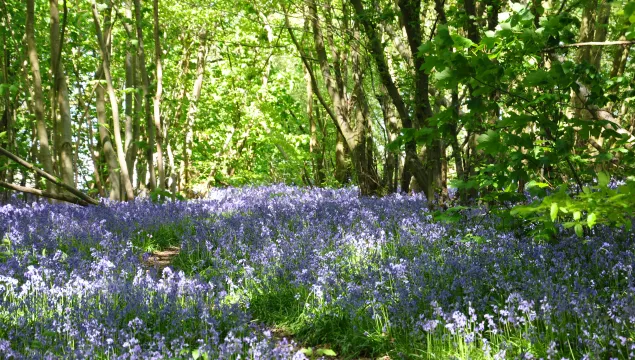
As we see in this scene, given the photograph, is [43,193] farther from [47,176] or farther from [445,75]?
[445,75]

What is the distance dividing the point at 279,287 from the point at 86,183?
19.9 m

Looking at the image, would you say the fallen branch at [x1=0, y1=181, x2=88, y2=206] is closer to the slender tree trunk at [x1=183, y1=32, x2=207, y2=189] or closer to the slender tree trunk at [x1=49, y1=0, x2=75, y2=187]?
the slender tree trunk at [x1=49, y1=0, x2=75, y2=187]

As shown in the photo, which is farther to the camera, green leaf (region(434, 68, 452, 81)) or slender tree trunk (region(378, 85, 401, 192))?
slender tree trunk (region(378, 85, 401, 192))

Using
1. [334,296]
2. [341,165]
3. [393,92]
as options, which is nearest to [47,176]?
[393,92]

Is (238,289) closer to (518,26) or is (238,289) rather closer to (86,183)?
(518,26)

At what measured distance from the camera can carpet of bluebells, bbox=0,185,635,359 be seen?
3881 millimetres

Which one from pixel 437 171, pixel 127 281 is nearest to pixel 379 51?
pixel 437 171

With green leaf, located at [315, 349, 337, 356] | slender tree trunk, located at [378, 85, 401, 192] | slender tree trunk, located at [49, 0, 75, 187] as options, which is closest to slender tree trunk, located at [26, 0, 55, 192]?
slender tree trunk, located at [49, 0, 75, 187]

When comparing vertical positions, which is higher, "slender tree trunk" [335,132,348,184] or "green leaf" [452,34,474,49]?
"green leaf" [452,34,474,49]

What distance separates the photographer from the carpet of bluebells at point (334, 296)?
3.88 meters

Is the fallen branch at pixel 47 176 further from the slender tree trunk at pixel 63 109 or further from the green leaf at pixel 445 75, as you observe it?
the green leaf at pixel 445 75

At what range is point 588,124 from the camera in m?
4.55

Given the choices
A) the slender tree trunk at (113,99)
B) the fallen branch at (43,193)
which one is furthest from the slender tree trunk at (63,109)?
the slender tree trunk at (113,99)

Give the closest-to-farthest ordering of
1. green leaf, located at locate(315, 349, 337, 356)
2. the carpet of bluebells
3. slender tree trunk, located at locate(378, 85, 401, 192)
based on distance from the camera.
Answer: the carpet of bluebells
green leaf, located at locate(315, 349, 337, 356)
slender tree trunk, located at locate(378, 85, 401, 192)
